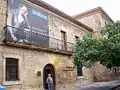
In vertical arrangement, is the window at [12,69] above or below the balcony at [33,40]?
below

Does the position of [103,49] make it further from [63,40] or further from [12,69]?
[63,40]

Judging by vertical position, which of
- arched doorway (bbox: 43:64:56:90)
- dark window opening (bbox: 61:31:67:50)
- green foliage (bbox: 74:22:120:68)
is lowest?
arched doorway (bbox: 43:64:56:90)

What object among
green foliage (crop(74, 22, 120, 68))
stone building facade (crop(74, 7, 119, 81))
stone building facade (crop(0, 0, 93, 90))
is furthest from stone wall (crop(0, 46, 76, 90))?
stone building facade (crop(74, 7, 119, 81))

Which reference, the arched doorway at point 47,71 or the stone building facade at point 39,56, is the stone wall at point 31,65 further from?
the arched doorway at point 47,71

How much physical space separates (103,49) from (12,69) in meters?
5.83

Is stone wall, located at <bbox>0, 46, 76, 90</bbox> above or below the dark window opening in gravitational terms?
below

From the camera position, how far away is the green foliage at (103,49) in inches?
542

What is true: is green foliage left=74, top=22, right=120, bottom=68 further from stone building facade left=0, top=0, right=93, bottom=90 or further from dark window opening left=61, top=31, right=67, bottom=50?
dark window opening left=61, top=31, right=67, bottom=50

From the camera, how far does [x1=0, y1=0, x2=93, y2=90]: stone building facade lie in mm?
13117

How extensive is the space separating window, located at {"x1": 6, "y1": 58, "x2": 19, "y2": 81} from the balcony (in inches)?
43.4

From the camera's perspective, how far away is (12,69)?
13.4m

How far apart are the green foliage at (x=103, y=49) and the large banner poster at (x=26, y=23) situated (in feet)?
9.69

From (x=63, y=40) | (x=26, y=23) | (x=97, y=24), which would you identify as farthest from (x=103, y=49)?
(x=97, y=24)

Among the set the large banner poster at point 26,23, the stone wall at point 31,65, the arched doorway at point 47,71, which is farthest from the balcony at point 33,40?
the arched doorway at point 47,71
